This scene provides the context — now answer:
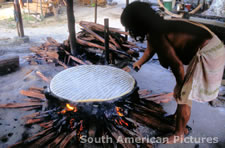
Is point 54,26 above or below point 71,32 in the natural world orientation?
below

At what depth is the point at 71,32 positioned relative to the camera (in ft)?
15.9

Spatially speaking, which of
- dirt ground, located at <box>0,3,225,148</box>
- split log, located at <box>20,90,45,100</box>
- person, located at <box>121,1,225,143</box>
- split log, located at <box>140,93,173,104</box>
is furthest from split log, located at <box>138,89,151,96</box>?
split log, located at <box>20,90,45,100</box>

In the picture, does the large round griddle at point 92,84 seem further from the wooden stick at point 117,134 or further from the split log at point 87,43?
the split log at point 87,43

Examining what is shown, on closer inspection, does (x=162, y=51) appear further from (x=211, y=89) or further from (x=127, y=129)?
(x=127, y=129)

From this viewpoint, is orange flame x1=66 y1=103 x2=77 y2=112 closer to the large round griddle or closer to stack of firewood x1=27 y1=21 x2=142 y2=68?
the large round griddle

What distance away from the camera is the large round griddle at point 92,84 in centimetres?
256

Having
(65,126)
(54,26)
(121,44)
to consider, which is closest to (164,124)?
(65,126)

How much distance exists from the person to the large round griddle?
0.77 m

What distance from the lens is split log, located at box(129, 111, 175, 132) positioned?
3.00 m

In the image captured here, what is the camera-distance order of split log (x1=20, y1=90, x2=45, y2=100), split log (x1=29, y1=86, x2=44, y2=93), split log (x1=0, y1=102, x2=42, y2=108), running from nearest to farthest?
split log (x1=0, y1=102, x2=42, y2=108) < split log (x1=20, y1=90, x2=45, y2=100) < split log (x1=29, y1=86, x2=44, y2=93)

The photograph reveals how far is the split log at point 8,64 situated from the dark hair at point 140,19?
3684 millimetres

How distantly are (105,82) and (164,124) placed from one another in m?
1.19

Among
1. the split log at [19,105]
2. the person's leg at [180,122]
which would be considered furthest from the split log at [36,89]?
the person's leg at [180,122]

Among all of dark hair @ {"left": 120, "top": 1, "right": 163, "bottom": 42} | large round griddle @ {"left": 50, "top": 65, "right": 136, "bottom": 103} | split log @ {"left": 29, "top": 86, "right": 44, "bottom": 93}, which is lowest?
split log @ {"left": 29, "top": 86, "right": 44, "bottom": 93}
